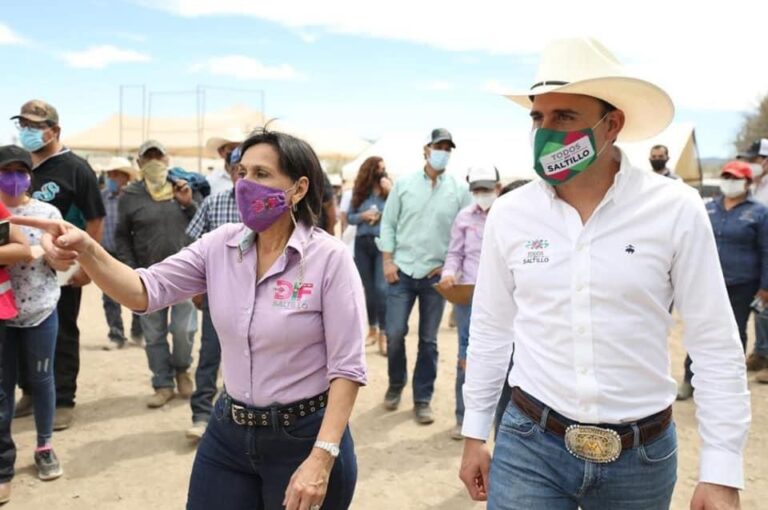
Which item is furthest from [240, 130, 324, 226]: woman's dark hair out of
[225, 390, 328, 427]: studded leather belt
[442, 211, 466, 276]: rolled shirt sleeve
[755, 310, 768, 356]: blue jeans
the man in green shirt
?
[755, 310, 768, 356]: blue jeans

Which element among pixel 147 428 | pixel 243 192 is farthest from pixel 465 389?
pixel 147 428

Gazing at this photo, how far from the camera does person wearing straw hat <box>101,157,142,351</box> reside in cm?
865

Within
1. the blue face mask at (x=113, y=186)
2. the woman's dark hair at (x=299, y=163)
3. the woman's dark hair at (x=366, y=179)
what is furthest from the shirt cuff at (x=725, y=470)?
the blue face mask at (x=113, y=186)

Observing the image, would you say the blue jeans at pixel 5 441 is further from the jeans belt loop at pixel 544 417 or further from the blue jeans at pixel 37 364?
the jeans belt loop at pixel 544 417

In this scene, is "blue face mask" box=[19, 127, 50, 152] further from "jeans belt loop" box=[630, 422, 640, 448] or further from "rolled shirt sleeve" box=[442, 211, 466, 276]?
"jeans belt loop" box=[630, 422, 640, 448]

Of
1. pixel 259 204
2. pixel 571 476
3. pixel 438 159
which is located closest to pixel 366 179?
pixel 438 159

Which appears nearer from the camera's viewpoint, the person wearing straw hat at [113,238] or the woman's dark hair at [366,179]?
the woman's dark hair at [366,179]

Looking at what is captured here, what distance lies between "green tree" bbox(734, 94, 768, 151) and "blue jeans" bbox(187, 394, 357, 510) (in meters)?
37.2

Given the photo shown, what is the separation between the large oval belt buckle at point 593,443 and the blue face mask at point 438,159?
4197 millimetres

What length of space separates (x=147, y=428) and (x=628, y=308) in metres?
4.72

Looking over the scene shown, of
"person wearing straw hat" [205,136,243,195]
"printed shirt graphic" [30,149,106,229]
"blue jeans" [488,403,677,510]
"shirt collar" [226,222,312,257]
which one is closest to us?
"blue jeans" [488,403,677,510]

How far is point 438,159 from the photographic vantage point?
6.21 metres

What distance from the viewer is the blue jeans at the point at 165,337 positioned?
639 centimetres

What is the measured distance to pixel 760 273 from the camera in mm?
6586
